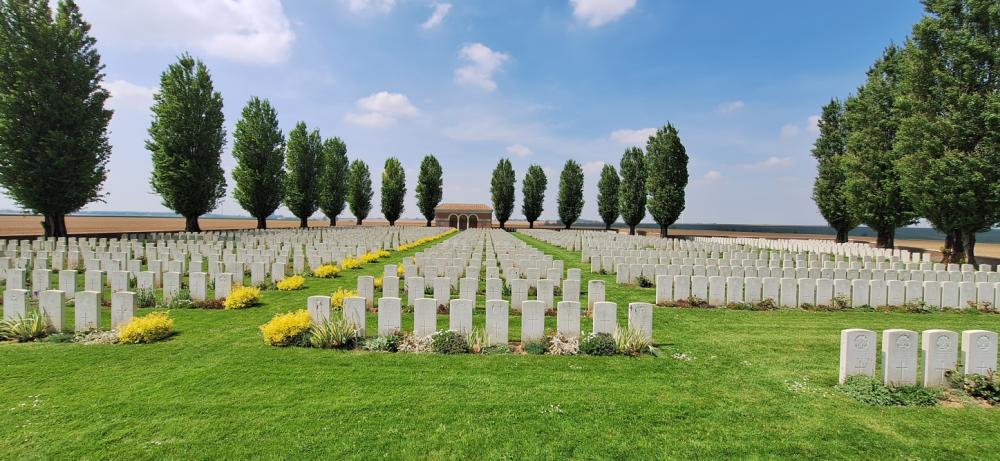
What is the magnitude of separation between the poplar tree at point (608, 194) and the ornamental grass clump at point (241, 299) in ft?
172

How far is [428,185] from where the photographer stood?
209 feet

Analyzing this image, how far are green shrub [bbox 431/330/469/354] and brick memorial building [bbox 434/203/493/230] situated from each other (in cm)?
5539

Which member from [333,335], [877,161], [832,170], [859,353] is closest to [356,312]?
[333,335]

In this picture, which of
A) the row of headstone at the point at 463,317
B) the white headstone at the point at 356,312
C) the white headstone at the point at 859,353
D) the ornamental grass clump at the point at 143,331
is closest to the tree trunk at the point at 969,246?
the white headstone at the point at 859,353

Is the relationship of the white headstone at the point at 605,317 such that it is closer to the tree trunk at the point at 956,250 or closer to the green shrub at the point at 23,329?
the green shrub at the point at 23,329

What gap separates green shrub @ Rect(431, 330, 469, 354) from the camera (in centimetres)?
633

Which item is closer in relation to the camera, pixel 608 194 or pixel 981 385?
pixel 981 385

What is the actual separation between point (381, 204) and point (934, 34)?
191 feet

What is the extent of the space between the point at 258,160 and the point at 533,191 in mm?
38638

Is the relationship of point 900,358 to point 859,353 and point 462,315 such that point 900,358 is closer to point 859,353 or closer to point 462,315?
point 859,353

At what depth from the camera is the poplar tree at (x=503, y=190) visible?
211 ft

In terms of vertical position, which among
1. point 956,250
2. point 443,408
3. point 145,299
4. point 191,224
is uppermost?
point 191,224

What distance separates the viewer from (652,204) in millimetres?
41500

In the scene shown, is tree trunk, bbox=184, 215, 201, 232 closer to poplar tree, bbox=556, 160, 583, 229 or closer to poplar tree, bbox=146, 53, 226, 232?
poplar tree, bbox=146, 53, 226, 232
